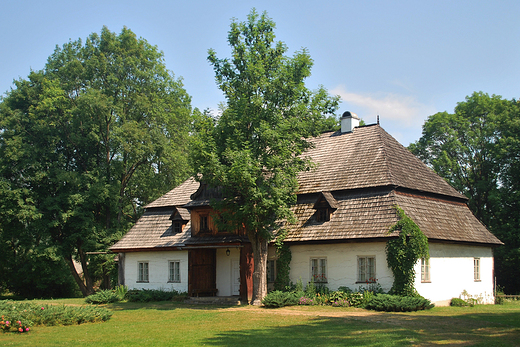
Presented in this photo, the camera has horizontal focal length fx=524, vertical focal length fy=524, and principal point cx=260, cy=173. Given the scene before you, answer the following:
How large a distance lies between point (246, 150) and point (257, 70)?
369 centimetres

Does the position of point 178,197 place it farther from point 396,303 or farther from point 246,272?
point 396,303

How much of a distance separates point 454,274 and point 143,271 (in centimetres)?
1599

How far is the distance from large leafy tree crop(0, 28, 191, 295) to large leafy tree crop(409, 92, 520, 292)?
63.0 ft

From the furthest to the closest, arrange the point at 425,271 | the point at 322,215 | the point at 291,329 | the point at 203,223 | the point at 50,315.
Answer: the point at 203,223 < the point at 322,215 < the point at 425,271 < the point at 50,315 < the point at 291,329

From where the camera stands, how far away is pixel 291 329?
14438mm

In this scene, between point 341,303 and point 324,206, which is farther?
point 324,206

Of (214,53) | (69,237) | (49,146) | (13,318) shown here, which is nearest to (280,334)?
(13,318)

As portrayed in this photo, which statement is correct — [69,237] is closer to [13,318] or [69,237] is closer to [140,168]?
[140,168]

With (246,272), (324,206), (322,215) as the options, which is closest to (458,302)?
(322,215)

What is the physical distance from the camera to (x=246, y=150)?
67.1 feet

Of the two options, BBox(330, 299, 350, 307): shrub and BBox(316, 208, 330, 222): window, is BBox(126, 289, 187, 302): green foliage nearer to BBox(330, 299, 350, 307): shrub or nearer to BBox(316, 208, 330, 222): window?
BBox(316, 208, 330, 222): window

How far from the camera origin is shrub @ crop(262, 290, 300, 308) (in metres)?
20.6

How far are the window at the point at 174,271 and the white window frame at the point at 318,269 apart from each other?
7945mm

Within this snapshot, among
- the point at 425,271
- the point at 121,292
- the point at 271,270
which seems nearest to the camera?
the point at 425,271
